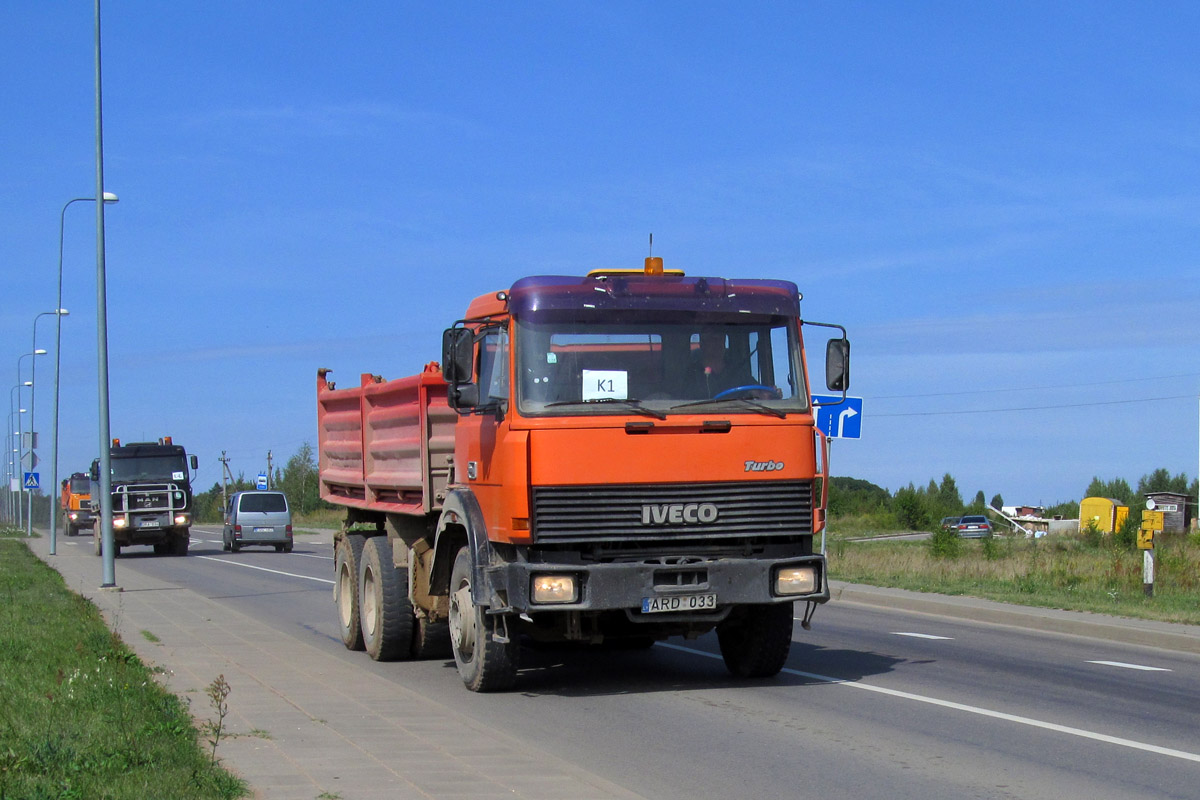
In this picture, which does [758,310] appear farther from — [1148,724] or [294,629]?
[294,629]

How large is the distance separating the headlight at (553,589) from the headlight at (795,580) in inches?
61.5

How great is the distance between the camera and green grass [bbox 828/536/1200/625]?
17.7m

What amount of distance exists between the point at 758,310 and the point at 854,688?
3.10 metres

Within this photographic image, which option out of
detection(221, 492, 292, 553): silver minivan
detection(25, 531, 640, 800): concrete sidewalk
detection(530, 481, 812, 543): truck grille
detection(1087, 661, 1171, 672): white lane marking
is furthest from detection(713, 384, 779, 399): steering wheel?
detection(221, 492, 292, 553): silver minivan

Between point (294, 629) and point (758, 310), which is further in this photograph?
point (294, 629)

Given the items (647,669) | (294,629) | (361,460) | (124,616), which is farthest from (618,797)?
(124,616)

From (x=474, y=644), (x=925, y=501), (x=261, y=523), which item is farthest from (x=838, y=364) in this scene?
(x=925, y=501)

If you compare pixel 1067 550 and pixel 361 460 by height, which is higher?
pixel 361 460

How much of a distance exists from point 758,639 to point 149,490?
97.8ft

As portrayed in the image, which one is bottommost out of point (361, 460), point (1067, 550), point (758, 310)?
point (1067, 550)

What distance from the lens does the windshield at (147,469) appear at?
37.6 meters

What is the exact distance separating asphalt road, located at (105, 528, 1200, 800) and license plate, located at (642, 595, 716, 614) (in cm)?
73

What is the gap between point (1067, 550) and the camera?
112 ft

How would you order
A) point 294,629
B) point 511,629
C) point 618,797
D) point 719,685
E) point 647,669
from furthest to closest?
1. point 294,629
2. point 647,669
3. point 719,685
4. point 511,629
5. point 618,797
